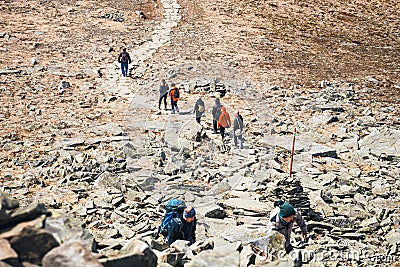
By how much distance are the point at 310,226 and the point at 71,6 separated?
38478 millimetres

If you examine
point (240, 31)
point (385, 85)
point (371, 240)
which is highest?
point (240, 31)

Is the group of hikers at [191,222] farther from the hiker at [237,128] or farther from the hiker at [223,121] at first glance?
the hiker at [223,121]

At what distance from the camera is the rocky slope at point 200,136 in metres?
12.9

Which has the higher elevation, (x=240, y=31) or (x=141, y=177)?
(x=240, y=31)

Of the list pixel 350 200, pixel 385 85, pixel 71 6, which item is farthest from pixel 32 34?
pixel 350 200

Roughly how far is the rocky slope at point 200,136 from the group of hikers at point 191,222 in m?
0.42

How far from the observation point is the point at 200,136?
20406 millimetres

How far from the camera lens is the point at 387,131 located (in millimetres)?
20453

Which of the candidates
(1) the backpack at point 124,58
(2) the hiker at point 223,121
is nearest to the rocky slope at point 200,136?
(2) the hiker at point 223,121

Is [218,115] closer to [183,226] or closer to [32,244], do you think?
[183,226]

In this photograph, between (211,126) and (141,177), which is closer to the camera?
(141,177)

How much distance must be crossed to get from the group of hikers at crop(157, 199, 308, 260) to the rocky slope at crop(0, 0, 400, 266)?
42 cm

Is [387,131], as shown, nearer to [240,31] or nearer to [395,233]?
[395,233]

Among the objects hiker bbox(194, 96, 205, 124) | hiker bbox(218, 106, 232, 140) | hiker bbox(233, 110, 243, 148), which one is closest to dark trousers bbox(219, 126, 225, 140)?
hiker bbox(218, 106, 232, 140)
